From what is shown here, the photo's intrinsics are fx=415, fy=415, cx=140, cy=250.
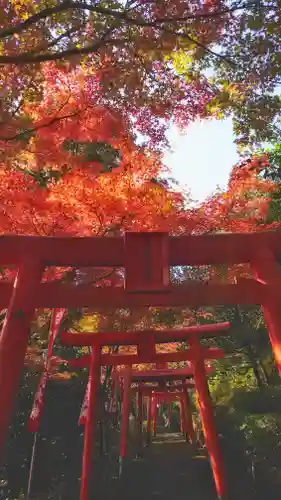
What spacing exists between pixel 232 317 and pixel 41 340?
20.4 ft

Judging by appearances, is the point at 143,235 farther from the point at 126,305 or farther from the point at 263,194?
the point at 263,194

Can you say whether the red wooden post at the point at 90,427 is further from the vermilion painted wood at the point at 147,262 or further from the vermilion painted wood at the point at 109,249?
the vermilion painted wood at the point at 147,262

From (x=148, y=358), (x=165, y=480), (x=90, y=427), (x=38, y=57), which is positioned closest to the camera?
(x=38, y=57)

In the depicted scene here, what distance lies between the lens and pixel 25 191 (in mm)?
6867

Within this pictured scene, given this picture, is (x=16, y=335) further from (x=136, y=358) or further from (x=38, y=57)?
(x=136, y=358)

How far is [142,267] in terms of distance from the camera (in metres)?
5.20

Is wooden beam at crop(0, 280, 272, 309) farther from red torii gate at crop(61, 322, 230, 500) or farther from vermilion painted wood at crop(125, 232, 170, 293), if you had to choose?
red torii gate at crop(61, 322, 230, 500)

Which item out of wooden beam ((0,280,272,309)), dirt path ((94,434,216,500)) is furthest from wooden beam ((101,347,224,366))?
wooden beam ((0,280,272,309))

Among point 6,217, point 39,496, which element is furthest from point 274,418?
point 6,217

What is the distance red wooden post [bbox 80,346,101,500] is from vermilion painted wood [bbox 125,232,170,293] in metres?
5.06

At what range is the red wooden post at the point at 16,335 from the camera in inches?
181

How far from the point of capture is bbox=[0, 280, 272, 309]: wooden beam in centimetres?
535

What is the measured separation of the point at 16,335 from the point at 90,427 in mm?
5159

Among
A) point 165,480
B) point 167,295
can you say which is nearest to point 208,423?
point 165,480
